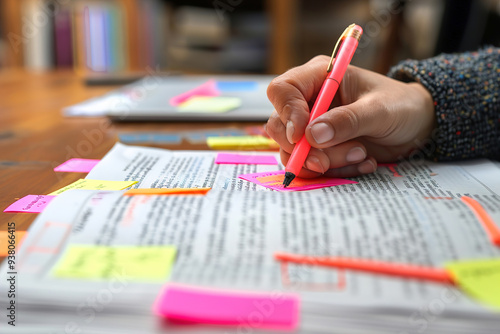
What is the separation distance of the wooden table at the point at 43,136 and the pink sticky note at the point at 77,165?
0.01 m

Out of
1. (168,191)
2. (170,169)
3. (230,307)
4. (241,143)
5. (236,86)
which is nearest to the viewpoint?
(230,307)

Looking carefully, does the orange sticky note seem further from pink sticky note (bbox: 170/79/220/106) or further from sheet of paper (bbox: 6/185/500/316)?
pink sticky note (bbox: 170/79/220/106)

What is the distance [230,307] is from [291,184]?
8.8 inches

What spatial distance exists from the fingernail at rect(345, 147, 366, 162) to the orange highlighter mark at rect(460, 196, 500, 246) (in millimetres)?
129

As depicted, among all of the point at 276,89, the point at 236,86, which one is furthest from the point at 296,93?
the point at 236,86

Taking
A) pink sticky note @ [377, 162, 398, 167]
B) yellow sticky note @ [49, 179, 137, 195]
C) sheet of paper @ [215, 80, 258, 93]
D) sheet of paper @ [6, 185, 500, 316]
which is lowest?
sheet of paper @ [215, 80, 258, 93]

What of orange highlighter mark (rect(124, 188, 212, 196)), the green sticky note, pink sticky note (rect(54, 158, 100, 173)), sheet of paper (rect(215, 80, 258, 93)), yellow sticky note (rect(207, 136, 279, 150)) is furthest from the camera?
sheet of paper (rect(215, 80, 258, 93))

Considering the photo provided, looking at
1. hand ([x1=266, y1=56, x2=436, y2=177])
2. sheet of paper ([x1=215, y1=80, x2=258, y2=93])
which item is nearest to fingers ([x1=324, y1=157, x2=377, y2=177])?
hand ([x1=266, y1=56, x2=436, y2=177])

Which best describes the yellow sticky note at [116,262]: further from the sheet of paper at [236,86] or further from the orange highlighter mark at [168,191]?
the sheet of paper at [236,86]

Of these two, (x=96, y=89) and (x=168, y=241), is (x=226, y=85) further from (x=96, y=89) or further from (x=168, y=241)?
(x=168, y=241)

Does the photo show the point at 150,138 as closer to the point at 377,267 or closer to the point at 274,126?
the point at 274,126

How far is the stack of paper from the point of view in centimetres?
27

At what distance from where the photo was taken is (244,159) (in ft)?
1.89

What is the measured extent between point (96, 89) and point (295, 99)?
869 mm
